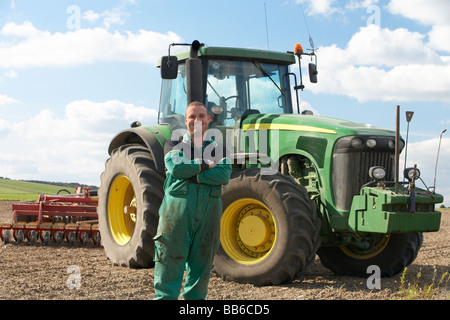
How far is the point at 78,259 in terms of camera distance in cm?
817

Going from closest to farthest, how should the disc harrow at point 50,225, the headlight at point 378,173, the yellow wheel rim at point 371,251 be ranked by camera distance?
the headlight at point 378,173 → the yellow wheel rim at point 371,251 → the disc harrow at point 50,225

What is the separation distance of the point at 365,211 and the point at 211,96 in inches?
96.1

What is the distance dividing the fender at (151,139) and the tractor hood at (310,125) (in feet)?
3.62

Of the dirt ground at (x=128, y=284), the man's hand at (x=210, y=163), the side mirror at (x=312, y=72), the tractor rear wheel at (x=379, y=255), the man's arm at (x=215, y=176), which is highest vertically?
the side mirror at (x=312, y=72)

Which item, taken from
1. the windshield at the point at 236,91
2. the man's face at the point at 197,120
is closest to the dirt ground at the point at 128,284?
the man's face at the point at 197,120

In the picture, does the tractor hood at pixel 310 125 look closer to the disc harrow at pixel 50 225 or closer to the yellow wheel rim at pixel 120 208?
the yellow wheel rim at pixel 120 208

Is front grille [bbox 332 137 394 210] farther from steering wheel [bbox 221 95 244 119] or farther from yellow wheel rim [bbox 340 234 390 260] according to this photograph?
steering wheel [bbox 221 95 244 119]

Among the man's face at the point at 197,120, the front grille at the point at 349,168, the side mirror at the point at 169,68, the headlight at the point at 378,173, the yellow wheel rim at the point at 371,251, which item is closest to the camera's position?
the man's face at the point at 197,120

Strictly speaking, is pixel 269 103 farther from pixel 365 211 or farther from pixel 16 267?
pixel 16 267

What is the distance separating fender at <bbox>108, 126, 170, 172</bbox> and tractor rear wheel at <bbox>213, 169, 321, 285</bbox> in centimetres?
116

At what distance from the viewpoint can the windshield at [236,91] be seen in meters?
7.41

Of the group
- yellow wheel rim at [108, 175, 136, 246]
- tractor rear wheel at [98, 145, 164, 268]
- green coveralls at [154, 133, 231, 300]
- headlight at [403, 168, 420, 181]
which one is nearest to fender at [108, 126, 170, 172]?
tractor rear wheel at [98, 145, 164, 268]

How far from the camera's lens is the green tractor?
6.17 meters

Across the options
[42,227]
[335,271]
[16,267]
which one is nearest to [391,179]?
[335,271]
